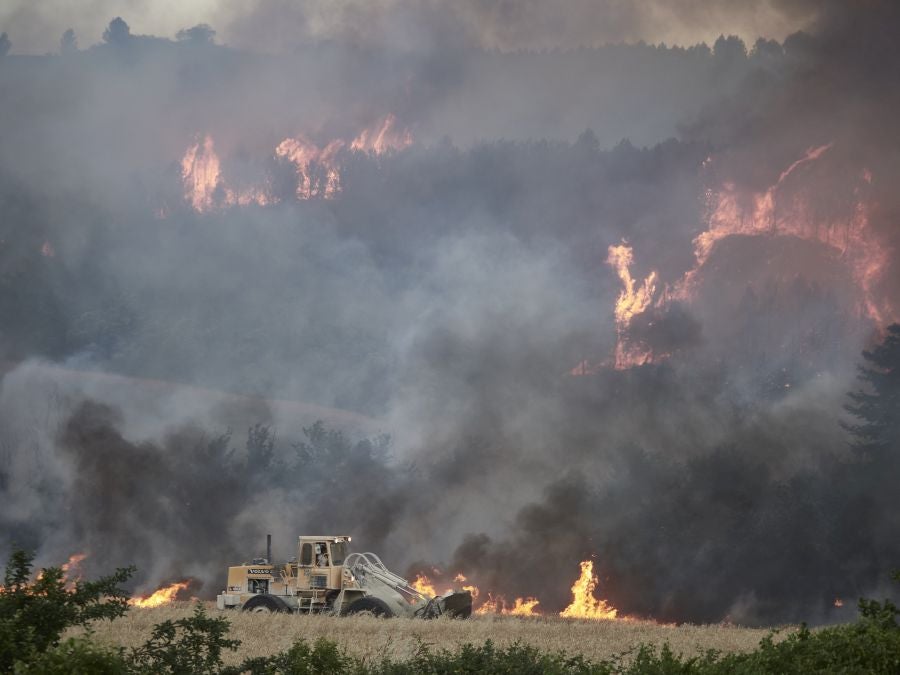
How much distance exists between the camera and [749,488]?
58.2 meters

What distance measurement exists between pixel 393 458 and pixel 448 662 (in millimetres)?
60123

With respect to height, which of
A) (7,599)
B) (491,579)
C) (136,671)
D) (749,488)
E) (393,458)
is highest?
(393,458)

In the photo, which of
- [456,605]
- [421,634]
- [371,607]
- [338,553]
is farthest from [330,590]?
[421,634]

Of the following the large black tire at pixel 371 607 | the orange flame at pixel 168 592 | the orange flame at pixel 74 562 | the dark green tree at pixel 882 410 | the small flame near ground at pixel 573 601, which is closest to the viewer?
the large black tire at pixel 371 607

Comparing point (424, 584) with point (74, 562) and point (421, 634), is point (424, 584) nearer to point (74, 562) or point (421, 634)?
point (74, 562)

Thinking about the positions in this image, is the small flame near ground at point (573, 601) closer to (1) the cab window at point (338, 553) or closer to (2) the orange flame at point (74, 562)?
(1) the cab window at point (338, 553)

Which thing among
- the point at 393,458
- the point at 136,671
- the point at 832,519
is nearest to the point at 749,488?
the point at 832,519

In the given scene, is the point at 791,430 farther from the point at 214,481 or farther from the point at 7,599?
the point at 7,599

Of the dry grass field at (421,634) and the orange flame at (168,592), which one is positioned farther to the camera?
the orange flame at (168,592)

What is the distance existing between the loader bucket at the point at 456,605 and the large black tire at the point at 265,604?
5.46 metres

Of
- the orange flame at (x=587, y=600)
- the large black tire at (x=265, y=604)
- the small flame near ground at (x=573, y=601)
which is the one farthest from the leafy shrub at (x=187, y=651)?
the orange flame at (x=587, y=600)

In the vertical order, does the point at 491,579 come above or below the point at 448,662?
above

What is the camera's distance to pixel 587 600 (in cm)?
5528

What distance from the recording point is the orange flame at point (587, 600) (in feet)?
179
